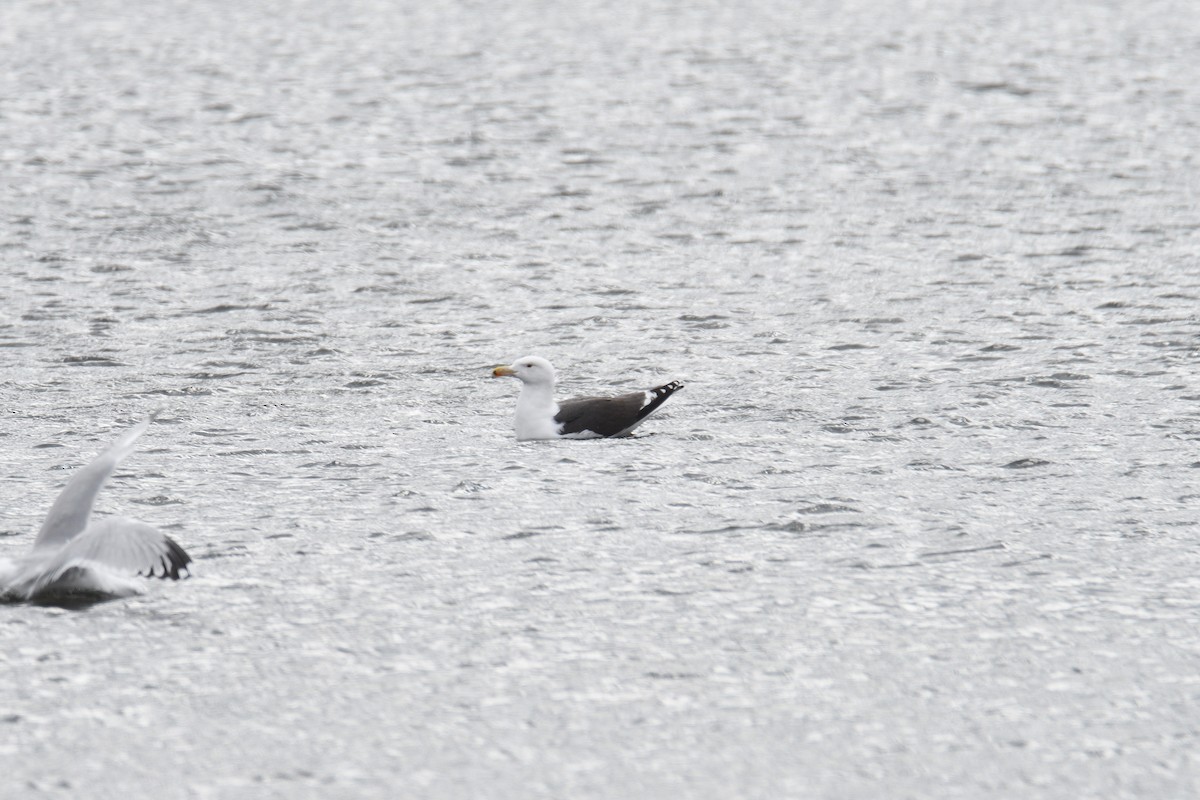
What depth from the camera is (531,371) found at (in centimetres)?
1636

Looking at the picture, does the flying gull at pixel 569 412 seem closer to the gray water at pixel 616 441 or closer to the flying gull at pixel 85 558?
the gray water at pixel 616 441

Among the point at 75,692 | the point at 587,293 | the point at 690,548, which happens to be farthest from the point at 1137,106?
the point at 75,692

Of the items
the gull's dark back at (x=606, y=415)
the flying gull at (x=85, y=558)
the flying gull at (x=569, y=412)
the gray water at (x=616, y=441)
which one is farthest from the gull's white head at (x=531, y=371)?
the flying gull at (x=85, y=558)

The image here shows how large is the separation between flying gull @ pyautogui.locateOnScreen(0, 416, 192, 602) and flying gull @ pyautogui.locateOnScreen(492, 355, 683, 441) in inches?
184

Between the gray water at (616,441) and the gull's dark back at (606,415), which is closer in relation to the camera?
the gray water at (616,441)

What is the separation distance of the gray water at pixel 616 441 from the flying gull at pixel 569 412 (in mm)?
219

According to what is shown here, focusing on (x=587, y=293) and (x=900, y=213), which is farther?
(x=900, y=213)

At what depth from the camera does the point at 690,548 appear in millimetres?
13000

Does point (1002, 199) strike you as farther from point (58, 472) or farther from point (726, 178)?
point (58, 472)

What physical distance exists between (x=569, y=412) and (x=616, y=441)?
19.1 inches

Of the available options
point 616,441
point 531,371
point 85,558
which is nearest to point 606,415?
point 616,441

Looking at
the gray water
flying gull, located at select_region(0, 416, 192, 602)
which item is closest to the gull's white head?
the gray water

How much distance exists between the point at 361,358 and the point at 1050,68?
2397cm

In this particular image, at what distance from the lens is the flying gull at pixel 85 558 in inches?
459
